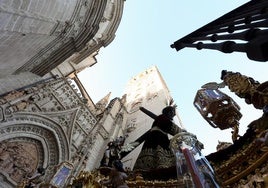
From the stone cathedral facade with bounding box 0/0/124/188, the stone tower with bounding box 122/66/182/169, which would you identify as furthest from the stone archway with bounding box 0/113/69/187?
Result: the stone tower with bounding box 122/66/182/169

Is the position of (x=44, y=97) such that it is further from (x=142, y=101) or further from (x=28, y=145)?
(x=142, y=101)

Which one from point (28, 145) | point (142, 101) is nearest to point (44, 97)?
→ point (28, 145)

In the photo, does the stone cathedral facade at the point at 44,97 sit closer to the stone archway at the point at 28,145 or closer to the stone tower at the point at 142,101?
the stone archway at the point at 28,145

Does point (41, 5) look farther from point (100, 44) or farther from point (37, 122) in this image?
point (100, 44)

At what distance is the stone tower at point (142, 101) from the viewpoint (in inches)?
709

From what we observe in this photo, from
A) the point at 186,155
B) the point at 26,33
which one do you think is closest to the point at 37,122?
the point at 26,33

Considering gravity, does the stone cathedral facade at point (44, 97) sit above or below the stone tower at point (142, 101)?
above

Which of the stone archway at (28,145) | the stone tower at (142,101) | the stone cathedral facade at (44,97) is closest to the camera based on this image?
the stone cathedral facade at (44,97)

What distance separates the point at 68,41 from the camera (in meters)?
11.5

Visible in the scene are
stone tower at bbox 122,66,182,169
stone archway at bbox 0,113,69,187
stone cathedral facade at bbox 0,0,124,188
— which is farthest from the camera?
stone tower at bbox 122,66,182,169

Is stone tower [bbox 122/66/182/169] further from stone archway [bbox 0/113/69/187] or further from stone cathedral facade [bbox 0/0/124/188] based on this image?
stone archway [bbox 0/113/69/187]

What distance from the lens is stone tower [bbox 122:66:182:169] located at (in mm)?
18014

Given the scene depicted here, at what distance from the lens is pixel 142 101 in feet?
82.6

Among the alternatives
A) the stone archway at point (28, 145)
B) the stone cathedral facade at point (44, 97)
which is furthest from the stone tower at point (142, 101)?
the stone archway at point (28, 145)
